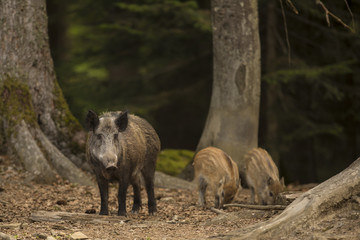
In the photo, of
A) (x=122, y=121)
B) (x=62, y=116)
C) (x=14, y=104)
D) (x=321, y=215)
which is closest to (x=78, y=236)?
(x=122, y=121)

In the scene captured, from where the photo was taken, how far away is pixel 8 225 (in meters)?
6.52

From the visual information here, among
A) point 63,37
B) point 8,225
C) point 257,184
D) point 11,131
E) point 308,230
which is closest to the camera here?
point 308,230

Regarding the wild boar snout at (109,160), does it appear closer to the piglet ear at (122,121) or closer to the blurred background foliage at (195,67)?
the piglet ear at (122,121)

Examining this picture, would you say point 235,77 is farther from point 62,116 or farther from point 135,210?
point 135,210

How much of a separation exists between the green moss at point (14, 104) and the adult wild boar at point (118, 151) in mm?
2386

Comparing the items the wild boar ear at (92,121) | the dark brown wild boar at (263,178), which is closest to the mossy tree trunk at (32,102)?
the wild boar ear at (92,121)

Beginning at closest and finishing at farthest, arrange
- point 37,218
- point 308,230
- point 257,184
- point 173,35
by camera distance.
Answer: point 308,230, point 37,218, point 257,184, point 173,35

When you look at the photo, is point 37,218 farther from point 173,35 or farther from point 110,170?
point 173,35

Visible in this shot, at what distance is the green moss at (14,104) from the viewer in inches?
385

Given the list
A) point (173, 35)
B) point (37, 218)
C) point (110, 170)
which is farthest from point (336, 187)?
point (173, 35)

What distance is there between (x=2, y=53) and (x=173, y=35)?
23.3 feet

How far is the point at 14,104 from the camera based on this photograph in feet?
32.2

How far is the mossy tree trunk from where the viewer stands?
973 cm

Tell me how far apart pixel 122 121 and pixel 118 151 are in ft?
1.30
